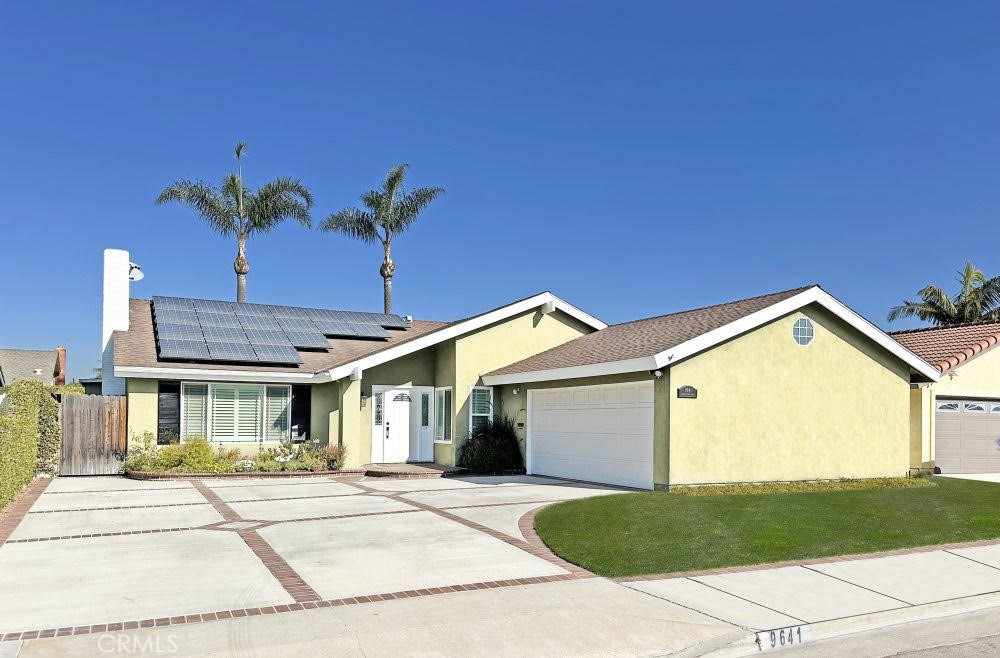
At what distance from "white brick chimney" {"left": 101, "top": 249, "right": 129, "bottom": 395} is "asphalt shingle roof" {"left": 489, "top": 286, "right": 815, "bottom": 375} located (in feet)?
35.5

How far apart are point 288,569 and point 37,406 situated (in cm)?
1201

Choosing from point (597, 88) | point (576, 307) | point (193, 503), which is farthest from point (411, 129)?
point (193, 503)

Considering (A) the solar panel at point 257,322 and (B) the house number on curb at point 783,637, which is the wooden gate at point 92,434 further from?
(B) the house number on curb at point 783,637

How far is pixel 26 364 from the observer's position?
5075cm

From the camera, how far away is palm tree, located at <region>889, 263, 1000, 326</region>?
4006 cm

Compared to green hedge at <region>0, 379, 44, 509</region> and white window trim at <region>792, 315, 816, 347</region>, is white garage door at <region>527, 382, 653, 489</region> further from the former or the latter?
green hedge at <region>0, 379, 44, 509</region>

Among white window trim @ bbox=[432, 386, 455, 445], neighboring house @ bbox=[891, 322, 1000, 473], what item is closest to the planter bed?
white window trim @ bbox=[432, 386, 455, 445]

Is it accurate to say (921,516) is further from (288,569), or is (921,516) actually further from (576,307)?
(576,307)

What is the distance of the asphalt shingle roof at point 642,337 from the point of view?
1622 centimetres

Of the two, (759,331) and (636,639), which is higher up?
(759,331)

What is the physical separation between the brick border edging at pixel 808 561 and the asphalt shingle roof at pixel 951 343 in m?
9.06

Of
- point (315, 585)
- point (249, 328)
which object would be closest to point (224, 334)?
point (249, 328)

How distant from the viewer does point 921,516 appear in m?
12.5

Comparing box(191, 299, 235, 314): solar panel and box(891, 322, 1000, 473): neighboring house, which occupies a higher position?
box(191, 299, 235, 314): solar panel
